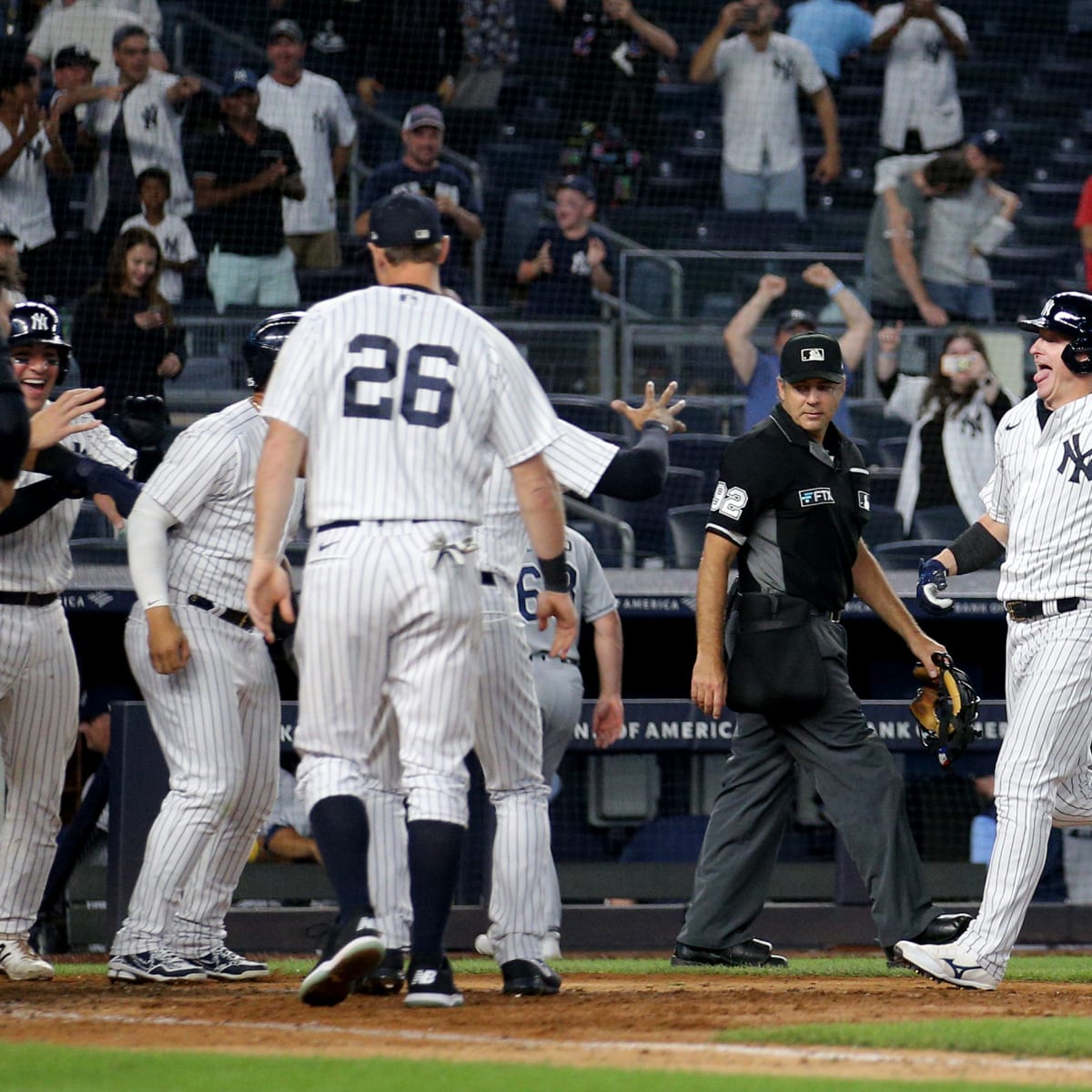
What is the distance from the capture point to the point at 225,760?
4969 mm

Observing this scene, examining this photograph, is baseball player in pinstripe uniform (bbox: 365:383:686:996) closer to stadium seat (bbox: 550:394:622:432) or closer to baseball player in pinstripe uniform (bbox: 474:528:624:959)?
baseball player in pinstripe uniform (bbox: 474:528:624:959)

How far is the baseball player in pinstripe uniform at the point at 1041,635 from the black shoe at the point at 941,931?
0.67 ft

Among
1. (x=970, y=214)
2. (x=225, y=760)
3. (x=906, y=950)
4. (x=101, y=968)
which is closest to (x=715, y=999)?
(x=906, y=950)

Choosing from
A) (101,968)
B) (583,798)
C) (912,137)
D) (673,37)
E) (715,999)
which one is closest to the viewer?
(715,999)

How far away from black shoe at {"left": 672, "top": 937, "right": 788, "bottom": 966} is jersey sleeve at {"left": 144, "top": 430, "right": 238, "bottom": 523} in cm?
190

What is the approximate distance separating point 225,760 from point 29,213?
5.69 meters

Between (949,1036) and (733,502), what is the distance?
77.9 inches

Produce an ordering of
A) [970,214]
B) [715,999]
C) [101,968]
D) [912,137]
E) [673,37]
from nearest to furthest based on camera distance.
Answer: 1. [715,999]
2. [101,968]
3. [970,214]
4. [912,137]
5. [673,37]

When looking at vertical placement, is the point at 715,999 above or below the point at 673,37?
below

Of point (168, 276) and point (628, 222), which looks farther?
point (628, 222)

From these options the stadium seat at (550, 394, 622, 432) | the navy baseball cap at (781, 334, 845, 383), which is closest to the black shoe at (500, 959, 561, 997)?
the navy baseball cap at (781, 334, 845, 383)

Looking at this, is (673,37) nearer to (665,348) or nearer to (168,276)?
(665,348)

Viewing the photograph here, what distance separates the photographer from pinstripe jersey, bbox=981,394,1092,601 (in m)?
4.77

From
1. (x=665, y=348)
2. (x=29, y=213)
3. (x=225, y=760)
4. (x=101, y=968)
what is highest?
(x=29, y=213)
